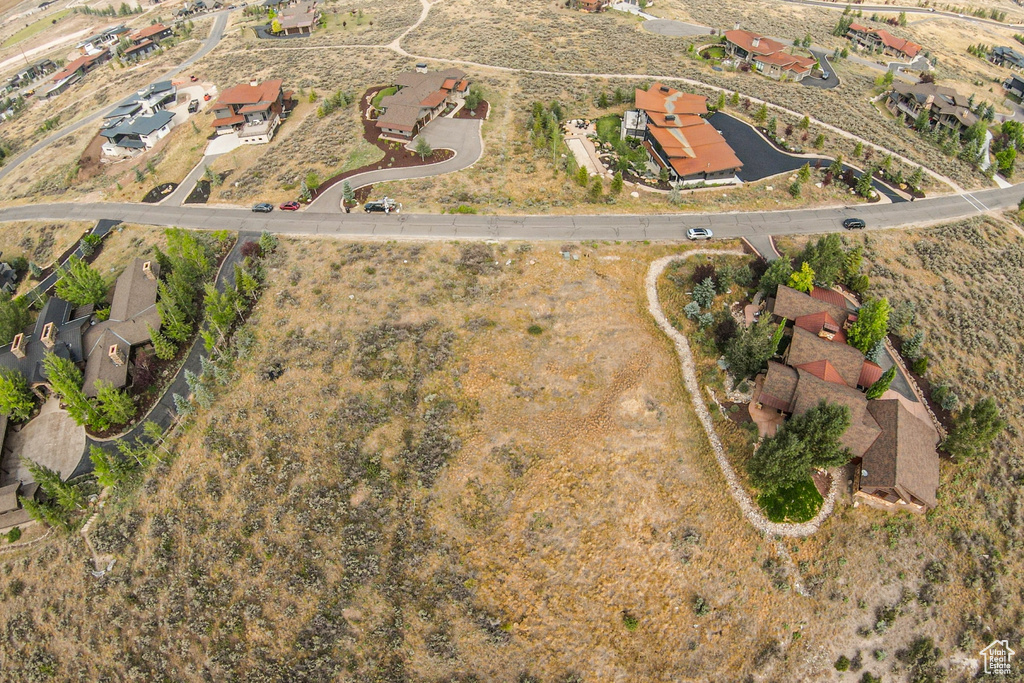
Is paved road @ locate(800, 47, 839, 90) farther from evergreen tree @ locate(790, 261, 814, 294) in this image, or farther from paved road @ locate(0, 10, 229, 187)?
paved road @ locate(0, 10, 229, 187)

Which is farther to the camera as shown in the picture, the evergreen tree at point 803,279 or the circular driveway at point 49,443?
the evergreen tree at point 803,279

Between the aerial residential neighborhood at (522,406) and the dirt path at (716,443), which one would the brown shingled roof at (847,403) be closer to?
the aerial residential neighborhood at (522,406)

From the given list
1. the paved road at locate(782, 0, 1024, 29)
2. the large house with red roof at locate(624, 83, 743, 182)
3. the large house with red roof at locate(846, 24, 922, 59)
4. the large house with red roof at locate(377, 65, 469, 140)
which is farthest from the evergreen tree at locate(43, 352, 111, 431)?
the paved road at locate(782, 0, 1024, 29)

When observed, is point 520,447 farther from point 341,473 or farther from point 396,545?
point 341,473

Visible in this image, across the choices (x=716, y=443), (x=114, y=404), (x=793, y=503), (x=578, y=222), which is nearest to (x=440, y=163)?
(x=578, y=222)

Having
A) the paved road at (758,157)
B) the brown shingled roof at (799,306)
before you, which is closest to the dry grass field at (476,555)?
the brown shingled roof at (799,306)

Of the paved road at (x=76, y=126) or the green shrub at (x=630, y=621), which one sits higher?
the paved road at (x=76, y=126)

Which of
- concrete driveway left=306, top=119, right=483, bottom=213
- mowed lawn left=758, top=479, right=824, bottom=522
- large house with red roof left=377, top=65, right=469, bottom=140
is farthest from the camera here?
large house with red roof left=377, top=65, right=469, bottom=140
